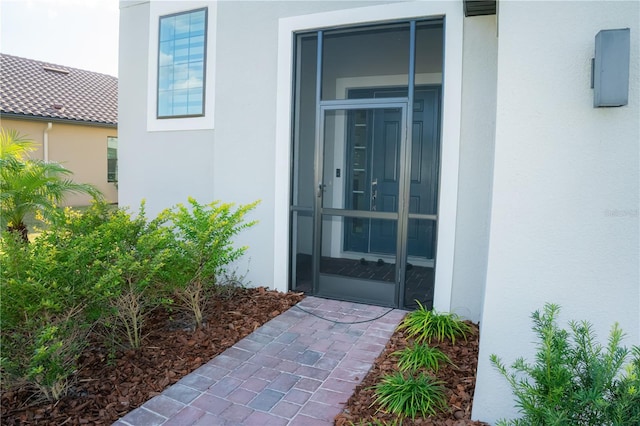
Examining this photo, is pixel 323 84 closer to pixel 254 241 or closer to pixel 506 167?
pixel 254 241

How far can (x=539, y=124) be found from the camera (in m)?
2.48

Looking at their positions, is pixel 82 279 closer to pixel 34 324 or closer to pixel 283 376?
pixel 34 324

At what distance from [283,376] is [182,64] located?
180 inches

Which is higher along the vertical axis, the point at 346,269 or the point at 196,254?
the point at 196,254

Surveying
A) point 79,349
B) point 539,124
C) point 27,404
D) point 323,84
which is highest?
point 323,84

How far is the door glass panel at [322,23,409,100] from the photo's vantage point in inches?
219

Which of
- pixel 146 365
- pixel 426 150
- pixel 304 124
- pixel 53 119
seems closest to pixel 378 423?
pixel 146 365

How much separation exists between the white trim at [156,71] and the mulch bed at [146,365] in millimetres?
2441

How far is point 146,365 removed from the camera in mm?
3607

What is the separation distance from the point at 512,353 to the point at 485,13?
3149 mm

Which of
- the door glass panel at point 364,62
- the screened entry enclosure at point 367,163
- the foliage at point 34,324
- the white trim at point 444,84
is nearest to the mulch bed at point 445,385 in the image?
the white trim at point 444,84

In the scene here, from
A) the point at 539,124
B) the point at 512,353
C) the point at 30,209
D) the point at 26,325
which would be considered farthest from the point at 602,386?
the point at 30,209

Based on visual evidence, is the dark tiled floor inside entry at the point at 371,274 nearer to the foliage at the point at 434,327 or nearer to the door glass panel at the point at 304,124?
the foliage at the point at 434,327

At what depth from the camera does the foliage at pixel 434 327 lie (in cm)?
399
